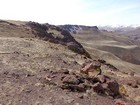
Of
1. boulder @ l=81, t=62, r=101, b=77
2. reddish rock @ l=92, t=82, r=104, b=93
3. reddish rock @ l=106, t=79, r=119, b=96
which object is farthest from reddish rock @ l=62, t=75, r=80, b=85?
boulder @ l=81, t=62, r=101, b=77

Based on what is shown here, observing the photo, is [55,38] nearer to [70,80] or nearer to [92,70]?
[92,70]

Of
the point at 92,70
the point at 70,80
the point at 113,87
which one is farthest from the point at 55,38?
the point at 70,80

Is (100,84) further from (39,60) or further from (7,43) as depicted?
(7,43)

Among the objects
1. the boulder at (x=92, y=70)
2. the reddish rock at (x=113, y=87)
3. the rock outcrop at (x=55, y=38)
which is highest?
the boulder at (x=92, y=70)

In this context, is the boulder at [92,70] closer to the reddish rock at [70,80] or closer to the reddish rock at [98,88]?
the reddish rock at [70,80]

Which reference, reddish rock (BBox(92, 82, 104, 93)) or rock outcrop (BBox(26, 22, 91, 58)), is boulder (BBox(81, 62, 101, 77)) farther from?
rock outcrop (BBox(26, 22, 91, 58))

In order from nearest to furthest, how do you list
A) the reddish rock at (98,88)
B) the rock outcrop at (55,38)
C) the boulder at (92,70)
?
1. the reddish rock at (98,88)
2. the boulder at (92,70)
3. the rock outcrop at (55,38)

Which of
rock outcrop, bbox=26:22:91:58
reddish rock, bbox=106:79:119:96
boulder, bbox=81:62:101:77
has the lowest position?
rock outcrop, bbox=26:22:91:58

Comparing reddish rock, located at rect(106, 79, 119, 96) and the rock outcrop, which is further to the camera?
the rock outcrop

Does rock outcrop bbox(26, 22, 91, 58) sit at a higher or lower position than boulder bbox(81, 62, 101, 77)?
lower

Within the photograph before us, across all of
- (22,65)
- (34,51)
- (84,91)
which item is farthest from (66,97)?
→ (34,51)

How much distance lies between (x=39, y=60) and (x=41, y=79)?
3.93 m

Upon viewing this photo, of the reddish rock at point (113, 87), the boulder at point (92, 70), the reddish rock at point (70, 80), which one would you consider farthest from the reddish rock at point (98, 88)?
the boulder at point (92, 70)

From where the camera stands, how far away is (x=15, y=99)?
13.8 meters
